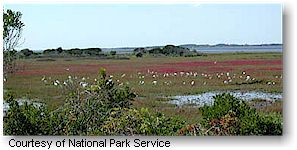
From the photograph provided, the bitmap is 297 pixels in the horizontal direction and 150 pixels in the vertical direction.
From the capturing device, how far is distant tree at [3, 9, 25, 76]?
208 inches

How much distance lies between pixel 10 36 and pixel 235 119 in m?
1.07

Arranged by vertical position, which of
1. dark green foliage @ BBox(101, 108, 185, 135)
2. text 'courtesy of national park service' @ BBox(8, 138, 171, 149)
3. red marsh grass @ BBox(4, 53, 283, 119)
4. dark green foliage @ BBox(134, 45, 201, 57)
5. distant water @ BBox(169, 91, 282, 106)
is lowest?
text 'courtesy of national park service' @ BBox(8, 138, 171, 149)

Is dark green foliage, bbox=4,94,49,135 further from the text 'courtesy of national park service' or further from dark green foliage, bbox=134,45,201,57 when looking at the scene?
dark green foliage, bbox=134,45,201,57

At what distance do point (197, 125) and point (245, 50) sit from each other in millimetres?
397

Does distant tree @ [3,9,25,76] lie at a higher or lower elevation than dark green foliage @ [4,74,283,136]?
higher

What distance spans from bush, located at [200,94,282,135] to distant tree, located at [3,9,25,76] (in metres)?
0.87

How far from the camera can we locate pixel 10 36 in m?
5.31

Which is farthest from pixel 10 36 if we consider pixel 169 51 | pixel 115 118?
pixel 169 51

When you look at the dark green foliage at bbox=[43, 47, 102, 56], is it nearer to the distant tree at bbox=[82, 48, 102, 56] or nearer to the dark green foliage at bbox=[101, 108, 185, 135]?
the distant tree at bbox=[82, 48, 102, 56]

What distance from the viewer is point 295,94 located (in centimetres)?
527

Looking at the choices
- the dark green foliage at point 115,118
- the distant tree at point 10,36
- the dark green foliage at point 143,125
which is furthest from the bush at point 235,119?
the distant tree at point 10,36

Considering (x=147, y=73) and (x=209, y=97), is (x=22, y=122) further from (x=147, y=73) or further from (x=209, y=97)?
(x=209, y=97)

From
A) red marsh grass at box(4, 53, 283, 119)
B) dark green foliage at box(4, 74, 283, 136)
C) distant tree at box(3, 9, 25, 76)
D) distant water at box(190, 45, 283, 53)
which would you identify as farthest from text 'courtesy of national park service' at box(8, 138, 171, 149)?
distant water at box(190, 45, 283, 53)

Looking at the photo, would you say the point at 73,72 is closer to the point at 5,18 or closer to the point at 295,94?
the point at 5,18
